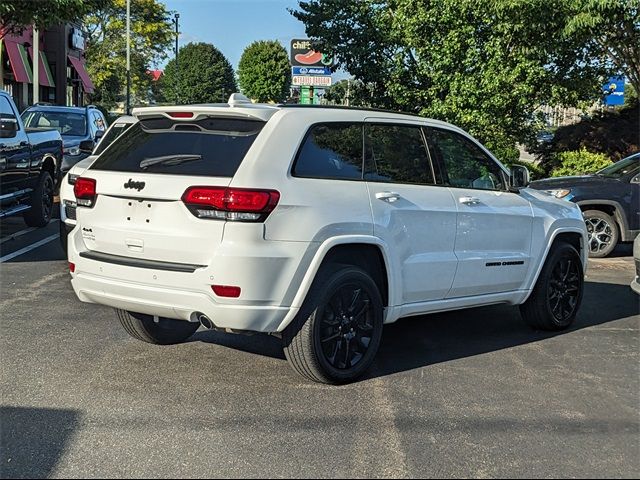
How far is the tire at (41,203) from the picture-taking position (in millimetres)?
11695

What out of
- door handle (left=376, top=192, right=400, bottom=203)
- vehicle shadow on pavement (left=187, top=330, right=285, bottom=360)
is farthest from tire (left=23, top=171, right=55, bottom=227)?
door handle (left=376, top=192, right=400, bottom=203)

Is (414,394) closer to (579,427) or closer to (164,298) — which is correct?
(579,427)

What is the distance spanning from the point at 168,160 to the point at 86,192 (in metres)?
0.69

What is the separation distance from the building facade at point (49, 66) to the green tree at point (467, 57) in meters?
15.8

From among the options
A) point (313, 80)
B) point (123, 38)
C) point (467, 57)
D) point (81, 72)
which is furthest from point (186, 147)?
point (123, 38)

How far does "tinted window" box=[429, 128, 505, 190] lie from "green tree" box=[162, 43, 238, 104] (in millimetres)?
72217

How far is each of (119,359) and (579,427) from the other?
3.17 metres

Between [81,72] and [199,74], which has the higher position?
[199,74]

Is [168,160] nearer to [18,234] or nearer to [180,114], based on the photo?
[180,114]

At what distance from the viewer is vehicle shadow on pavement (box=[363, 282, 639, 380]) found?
5779mm

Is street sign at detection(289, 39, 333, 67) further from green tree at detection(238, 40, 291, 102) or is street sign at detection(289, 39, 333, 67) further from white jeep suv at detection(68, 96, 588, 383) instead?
green tree at detection(238, 40, 291, 102)

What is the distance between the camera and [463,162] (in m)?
6.06

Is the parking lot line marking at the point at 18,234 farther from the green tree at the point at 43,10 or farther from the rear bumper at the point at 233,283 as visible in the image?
the rear bumper at the point at 233,283

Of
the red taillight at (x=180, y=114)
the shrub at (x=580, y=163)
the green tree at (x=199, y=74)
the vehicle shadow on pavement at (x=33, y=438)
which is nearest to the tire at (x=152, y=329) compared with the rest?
the vehicle shadow on pavement at (x=33, y=438)
